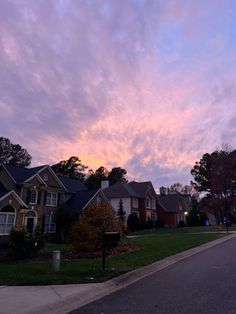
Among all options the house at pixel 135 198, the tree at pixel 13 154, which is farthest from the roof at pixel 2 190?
the tree at pixel 13 154

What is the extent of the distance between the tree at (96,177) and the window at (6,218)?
5666 cm

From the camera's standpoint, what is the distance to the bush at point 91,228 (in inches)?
709

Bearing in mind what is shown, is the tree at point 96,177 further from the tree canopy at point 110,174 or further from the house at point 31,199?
the house at point 31,199

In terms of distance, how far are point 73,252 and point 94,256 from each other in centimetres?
260

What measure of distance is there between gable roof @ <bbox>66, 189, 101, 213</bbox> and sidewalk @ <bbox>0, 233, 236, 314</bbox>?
104ft

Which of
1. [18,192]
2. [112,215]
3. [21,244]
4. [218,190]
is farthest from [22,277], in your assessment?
[218,190]

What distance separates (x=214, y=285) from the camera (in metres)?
9.09

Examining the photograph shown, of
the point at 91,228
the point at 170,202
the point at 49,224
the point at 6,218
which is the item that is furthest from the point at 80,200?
the point at 170,202

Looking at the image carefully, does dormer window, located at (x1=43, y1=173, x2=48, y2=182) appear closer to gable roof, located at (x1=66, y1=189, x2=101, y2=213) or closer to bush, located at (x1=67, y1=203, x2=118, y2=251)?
gable roof, located at (x1=66, y1=189, x2=101, y2=213)

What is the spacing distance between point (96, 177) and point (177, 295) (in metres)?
88.4

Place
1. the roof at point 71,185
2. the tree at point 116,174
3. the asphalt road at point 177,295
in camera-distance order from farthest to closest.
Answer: the tree at point 116,174, the roof at point 71,185, the asphalt road at point 177,295

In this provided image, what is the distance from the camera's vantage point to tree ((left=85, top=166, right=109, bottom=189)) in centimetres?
9144

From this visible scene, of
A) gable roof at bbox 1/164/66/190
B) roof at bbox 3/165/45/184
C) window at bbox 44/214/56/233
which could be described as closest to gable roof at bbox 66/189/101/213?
window at bbox 44/214/56/233

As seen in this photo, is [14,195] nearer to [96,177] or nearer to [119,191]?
[119,191]
